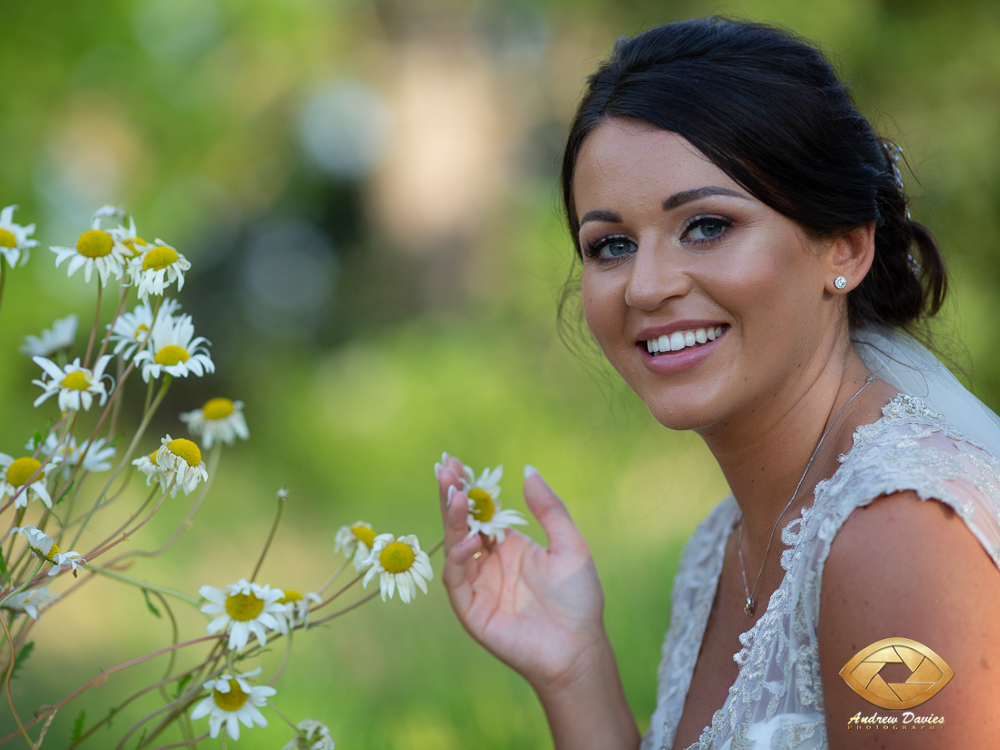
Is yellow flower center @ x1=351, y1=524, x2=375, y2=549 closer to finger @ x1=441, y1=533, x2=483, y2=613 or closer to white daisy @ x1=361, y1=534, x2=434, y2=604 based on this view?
white daisy @ x1=361, y1=534, x2=434, y2=604

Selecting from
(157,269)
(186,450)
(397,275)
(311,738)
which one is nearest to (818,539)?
(311,738)

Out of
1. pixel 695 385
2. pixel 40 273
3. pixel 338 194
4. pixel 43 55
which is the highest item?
pixel 338 194

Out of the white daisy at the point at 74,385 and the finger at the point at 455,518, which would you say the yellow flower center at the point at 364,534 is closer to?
the finger at the point at 455,518

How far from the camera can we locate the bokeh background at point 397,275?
3281 mm

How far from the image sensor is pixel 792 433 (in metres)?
1.67

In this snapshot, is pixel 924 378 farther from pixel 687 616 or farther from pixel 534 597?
pixel 534 597

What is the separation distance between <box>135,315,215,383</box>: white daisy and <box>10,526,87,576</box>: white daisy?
0.87ft

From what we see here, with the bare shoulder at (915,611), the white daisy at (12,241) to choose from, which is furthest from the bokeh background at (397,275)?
the white daisy at (12,241)

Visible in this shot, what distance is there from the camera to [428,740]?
2.59 m

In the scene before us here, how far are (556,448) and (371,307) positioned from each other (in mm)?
5411

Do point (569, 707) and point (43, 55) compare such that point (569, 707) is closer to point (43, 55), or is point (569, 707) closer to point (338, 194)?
point (43, 55)

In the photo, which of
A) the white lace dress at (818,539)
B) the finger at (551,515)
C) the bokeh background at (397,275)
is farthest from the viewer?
the bokeh background at (397,275)

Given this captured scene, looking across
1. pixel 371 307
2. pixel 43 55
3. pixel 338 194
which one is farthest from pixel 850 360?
pixel 338 194

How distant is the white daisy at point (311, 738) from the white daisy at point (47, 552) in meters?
0.42
